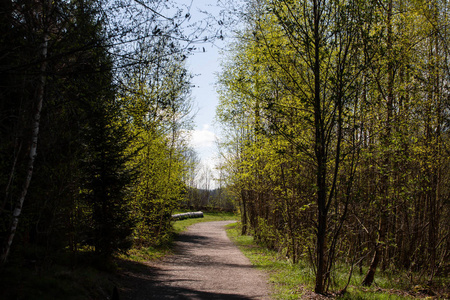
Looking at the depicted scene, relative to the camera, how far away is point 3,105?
21.3ft

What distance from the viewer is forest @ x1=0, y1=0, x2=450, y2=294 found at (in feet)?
16.6

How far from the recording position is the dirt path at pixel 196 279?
302 inches

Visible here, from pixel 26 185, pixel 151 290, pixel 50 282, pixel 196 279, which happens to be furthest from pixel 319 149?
pixel 50 282

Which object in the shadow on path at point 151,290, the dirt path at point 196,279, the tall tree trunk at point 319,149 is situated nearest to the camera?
the tall tree trunk at point 319,149

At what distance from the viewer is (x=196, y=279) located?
375 inches

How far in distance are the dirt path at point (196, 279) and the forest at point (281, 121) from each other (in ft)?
4.18

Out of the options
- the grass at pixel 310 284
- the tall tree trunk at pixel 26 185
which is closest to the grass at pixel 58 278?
the tall tree trunk at pixel 26 185

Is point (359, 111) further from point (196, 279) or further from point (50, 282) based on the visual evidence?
point (50, 282)

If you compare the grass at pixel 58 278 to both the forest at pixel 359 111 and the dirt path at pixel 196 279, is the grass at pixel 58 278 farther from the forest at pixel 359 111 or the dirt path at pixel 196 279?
the forest at pixel 359 111

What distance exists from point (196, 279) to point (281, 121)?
5346mm

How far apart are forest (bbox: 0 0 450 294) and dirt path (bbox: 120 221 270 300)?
4.18 ft

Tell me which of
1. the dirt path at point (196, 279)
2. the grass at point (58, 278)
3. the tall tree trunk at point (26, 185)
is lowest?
the dirt path at point (196, 279)

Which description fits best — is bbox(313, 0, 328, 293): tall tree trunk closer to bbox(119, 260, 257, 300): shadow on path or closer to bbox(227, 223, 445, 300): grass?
bbox(227, 223, 445, 300): grass

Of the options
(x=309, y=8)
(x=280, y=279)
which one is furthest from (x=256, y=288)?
(x=309, y=8)
